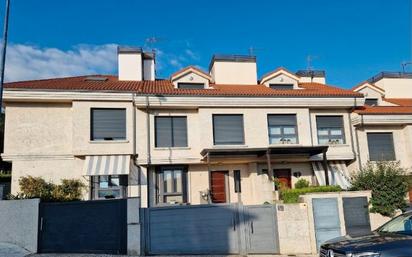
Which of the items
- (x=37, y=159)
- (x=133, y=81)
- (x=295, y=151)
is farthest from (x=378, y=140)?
(x=37, y=159)

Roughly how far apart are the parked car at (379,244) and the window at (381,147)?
1576 centimetres

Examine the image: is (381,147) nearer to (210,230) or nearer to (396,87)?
(396,87)

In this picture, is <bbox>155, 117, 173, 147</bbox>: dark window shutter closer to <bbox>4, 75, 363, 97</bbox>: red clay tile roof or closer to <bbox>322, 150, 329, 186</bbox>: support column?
<bbox>4, 75, 363, 97</bbox>: red clay tile roof

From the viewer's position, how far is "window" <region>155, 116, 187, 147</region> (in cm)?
2213

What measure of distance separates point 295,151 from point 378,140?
746cm

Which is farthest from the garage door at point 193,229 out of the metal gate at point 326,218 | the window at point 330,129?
the window at point 330,129

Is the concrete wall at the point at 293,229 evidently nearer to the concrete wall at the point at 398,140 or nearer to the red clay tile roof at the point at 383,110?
the concrete wall at the point at 398,140

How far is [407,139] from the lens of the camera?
2472 cm

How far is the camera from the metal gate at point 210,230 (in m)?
15.1

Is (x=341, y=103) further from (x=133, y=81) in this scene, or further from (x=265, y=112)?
(x=133, y=81)

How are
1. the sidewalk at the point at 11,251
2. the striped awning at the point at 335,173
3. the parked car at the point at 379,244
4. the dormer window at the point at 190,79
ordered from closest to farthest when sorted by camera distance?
the parked car at the point at 379,244, the sidewalk at the point at 11,251, the striped awning at the point at 335,173, the dormer window at the point at 190,79

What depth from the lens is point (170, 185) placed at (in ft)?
72.1

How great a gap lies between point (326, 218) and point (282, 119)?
8212 millimetres

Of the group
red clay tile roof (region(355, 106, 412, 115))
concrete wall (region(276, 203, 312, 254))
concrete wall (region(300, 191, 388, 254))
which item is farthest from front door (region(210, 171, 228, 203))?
red clay tile roof (region(355, 106, 412, 115))
